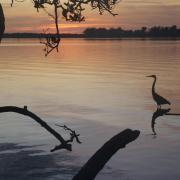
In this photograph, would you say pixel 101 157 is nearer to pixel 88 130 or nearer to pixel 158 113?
pixel 88 130

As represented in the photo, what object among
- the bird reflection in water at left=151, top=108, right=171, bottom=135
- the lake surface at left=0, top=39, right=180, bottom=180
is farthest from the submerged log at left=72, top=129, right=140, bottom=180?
the bird reflection in water at left=151, top=108, right=171, bottom=135

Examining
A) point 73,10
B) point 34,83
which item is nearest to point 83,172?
point 73,10

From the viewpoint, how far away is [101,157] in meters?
4.55

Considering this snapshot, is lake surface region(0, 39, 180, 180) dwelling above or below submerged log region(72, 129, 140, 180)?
below

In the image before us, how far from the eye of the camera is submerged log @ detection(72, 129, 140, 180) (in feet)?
14.6

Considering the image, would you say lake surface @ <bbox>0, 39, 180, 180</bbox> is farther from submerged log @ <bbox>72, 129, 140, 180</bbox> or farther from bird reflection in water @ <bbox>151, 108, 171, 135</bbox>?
submerged log @ <bbox>72, 129, 140, 180</bbox>

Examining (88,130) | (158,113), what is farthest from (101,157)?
(158,113)

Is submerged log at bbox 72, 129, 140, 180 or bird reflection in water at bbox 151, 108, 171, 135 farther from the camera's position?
bird reflection in water at bbox 151, 108, 171, 135

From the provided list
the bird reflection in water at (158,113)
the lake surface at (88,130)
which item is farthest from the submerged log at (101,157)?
the bird reflection in water at (158,113)

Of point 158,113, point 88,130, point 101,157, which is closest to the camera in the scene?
point 101,157

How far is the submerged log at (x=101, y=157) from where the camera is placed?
14.6ft

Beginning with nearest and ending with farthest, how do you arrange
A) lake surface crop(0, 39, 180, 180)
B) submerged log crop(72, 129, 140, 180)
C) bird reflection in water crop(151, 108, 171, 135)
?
submerged log crop(72, 129, 140, 180), lake surface crop(0, 39, 180, 180), bird reflection in water crop(151, 108, 171, 135)

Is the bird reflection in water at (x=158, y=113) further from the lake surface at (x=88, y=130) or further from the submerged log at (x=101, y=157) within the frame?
the submerged log at (x=101, y=157)

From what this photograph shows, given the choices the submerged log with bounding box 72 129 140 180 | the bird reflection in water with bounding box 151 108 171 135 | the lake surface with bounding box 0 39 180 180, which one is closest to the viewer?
the submerged log with bounding box 72 129 140 180
